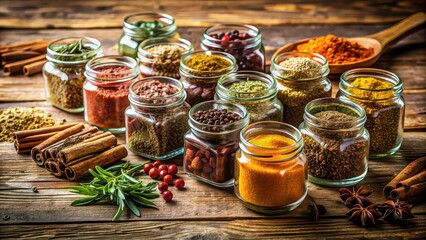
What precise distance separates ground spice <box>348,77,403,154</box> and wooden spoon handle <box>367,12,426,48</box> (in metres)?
1.03

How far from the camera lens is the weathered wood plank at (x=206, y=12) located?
15.2 ft

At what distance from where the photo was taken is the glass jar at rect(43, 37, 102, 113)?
346 cm

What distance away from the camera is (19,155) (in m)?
3.15

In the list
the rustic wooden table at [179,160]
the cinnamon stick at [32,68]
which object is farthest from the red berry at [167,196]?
the cinnamon stick at [32,68]

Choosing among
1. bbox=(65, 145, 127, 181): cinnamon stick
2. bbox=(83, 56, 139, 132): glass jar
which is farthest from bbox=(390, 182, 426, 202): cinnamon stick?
bbox=(83, 56, 139, 132): glass jar

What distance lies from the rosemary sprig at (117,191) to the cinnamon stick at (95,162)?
76mm

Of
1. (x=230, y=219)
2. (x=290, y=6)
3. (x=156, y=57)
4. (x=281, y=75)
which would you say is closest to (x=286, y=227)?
(x=230, y=219)

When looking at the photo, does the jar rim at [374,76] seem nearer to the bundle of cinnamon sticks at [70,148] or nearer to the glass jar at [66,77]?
the bundle of cinnamon sticks at [70,148]

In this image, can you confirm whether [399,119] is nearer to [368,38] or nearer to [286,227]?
[286,227]

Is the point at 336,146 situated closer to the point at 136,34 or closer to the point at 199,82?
the point at 199,82

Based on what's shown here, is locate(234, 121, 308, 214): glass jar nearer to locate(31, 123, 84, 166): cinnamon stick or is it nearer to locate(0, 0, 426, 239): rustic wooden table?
locate(0, 0, 426, 239): rustic wooden table

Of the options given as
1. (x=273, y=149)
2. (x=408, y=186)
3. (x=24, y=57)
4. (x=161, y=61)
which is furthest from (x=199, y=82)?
(x=24, y=57)

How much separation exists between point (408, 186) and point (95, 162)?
1.34m

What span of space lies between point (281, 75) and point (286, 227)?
2.70 ft
